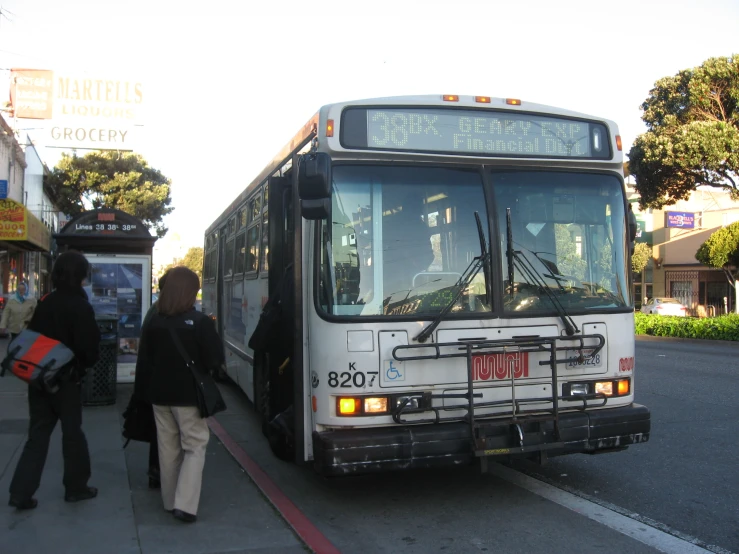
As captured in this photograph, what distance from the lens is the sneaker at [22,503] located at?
210 inches

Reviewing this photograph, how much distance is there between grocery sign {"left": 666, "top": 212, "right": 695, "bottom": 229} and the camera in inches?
1479

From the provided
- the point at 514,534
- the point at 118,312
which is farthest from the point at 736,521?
the point at 118,312

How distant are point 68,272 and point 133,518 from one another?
1.91 m

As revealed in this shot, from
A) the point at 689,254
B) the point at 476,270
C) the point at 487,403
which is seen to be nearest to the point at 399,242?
the point at 476,270

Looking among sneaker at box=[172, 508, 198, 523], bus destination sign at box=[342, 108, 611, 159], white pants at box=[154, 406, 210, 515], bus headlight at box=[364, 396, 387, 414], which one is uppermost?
bus destination sign at box=[342, 108, 611, 159]

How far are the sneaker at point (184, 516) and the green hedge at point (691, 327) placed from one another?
21494 mm

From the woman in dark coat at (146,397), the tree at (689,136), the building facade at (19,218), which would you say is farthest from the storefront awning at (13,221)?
the tree at (689,136)

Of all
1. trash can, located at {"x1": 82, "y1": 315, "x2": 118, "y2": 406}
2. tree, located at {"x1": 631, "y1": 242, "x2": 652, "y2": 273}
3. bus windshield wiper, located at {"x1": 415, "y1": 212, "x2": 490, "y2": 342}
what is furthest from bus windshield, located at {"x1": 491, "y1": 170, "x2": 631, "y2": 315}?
tree, located at {"x1": 631, "y1": 242, "x2": 652, "y2": 273}

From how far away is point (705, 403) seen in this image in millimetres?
10469

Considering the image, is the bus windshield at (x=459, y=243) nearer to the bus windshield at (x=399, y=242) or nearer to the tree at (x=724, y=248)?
the bus windshield at (x=399, y=242)

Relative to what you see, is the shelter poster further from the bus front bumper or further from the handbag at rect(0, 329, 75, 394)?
the bus front bumper

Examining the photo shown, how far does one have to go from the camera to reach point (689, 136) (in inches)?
830

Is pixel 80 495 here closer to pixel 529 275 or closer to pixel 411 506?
pixel 411 506

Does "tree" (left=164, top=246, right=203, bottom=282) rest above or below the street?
above
